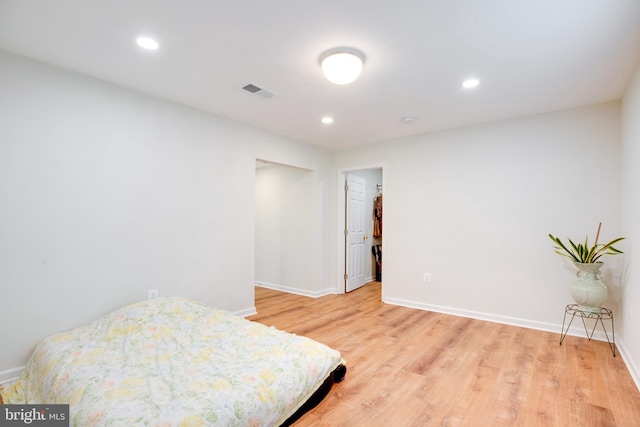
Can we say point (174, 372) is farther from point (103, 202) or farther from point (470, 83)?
point (470, 83)

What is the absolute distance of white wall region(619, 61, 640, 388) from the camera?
232 cm

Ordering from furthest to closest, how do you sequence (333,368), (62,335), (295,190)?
(295,190)
(62,335)
(333,368)

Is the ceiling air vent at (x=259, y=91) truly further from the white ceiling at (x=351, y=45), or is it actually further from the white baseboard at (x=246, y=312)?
the white baseboard at (x=246, y=312)

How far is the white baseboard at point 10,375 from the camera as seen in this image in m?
2.19

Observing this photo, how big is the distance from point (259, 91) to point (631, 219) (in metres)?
3.50

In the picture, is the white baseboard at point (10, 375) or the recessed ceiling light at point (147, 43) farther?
the white baseboard at point (10, 375)

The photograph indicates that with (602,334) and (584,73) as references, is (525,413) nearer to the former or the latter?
(602,334)

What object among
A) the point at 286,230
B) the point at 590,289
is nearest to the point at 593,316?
the point at 590,289

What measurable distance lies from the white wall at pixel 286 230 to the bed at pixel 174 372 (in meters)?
2.38

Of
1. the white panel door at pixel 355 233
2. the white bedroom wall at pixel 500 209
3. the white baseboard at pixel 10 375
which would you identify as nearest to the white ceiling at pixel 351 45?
the white bedroom wall at pixel 500 209

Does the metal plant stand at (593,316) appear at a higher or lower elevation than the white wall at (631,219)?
lower

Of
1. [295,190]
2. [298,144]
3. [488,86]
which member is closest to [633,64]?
[488,86]

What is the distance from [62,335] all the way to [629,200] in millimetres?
4891

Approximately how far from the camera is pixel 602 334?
120 inches
